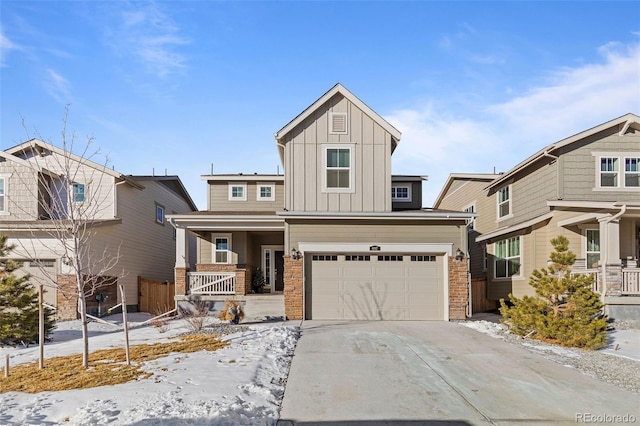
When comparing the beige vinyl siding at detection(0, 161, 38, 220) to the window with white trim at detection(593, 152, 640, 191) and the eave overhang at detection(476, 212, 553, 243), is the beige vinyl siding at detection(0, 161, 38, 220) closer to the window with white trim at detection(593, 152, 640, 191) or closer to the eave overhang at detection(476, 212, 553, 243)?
the eave overhang at detection(476, 212, 553, 243)

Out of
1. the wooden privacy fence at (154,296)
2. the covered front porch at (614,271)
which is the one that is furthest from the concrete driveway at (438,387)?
the wooden privacy fence at (154,296)

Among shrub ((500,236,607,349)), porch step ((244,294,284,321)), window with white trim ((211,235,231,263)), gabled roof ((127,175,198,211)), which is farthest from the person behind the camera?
gabled roof ((127,175,198,211))

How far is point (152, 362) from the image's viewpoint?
28.0ft

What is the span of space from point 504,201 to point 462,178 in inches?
173

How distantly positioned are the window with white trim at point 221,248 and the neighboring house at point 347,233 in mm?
3009

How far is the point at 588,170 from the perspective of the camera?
656 inches

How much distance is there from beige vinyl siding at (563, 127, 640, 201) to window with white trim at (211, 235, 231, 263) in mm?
13033

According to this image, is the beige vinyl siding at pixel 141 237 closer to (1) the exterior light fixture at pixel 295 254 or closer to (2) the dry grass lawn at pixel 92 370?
(1) the exterior light fixture at pixel 295 254

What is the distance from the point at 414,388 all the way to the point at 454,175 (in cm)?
1906

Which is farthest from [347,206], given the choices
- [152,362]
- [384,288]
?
[152,362]

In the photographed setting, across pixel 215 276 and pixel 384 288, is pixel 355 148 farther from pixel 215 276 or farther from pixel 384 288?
pixel 215 276

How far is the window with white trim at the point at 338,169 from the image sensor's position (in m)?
16.2

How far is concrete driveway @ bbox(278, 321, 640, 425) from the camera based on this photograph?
6227 millimetres

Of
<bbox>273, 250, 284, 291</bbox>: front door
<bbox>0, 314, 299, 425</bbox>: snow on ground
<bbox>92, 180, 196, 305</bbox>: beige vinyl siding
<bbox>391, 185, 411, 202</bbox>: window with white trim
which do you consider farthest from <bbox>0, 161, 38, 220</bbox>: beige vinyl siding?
<bbox>391, 185, 411, 202</bbox>: window with white trim
